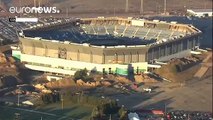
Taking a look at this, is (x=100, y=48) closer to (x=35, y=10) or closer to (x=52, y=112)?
(x=52, y=112)

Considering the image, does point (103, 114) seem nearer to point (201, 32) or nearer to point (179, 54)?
point (179, 54)

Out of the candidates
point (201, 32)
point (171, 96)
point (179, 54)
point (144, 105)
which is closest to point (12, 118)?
point (144, 105)

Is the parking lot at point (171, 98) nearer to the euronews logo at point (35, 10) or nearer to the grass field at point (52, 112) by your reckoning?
the grass field at point (52, 112)

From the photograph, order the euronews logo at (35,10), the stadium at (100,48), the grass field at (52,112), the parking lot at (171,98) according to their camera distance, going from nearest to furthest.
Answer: the grass field at (52,112) < the parking lot at (171,98) < the stadium at (100,48) < the euronews logo at (35,10)

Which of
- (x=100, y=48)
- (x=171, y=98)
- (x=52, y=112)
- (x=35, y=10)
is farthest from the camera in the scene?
(x=35, y=10)

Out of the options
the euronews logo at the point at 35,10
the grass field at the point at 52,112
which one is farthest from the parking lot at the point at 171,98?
the euronews logo at the point at 35,10

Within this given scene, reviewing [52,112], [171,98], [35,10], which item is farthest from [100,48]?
[35,10]
